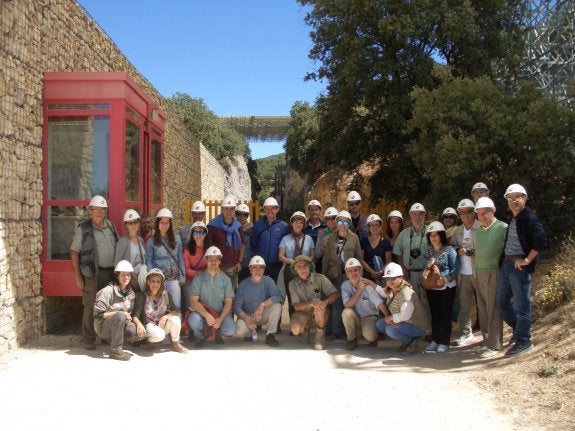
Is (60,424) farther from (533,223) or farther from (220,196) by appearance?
(220,196)

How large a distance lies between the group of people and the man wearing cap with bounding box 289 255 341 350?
0.5 inches

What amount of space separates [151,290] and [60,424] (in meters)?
2.41

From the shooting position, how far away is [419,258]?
6.95 meters

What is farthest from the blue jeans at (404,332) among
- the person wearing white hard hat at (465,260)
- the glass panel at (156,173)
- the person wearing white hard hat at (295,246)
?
the glass panel at (156,173)

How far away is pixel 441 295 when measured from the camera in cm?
650

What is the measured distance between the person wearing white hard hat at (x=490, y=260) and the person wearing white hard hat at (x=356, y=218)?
170cm

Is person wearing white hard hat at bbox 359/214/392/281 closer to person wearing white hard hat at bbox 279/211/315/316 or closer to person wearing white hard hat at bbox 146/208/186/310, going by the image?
person wearing white hard hat at bbox 279/211/315/316

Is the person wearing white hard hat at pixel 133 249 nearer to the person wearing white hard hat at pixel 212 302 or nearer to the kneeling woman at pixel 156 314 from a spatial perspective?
the kneeling woman at pixel 156 314

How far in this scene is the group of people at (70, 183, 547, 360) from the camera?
20.1 ft

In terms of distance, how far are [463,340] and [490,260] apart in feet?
3.88

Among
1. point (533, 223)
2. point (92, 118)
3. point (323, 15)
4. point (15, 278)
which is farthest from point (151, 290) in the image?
point (323, 15)

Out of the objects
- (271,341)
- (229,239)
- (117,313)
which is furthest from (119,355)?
(229,239)

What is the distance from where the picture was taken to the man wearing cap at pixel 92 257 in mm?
6402

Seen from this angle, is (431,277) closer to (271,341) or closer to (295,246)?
(295,246)
